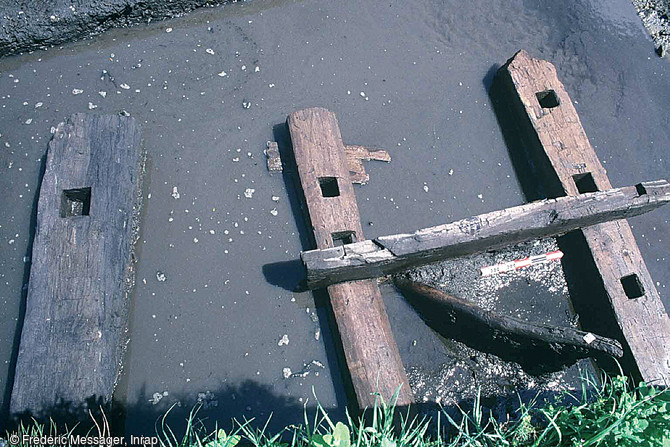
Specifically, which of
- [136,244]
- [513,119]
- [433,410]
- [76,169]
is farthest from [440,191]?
[76,169]

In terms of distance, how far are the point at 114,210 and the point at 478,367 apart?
2.19 metres

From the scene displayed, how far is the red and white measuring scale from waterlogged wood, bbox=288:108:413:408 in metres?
0.76

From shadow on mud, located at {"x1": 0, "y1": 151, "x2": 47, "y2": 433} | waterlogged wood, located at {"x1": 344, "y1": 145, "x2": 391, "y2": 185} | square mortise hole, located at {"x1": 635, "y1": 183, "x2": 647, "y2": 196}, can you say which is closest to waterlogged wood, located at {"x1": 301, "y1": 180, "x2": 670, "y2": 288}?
square mortise hole, located at {"x1": 635, "y1": 183, "x2": 647, "y2": 196}

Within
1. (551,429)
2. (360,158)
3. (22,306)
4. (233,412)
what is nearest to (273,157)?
(360,158)

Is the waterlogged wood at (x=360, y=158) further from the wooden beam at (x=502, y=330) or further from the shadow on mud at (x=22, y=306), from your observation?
the shadow on mud at (x=22, y=306)

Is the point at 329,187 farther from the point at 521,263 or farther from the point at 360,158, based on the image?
the point at 521,263

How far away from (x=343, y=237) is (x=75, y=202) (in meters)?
1.57

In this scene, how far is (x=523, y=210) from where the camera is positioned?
2.91 metres

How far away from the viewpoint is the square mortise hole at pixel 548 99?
3518 millimetres

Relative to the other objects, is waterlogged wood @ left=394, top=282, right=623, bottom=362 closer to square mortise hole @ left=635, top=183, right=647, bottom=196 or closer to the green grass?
the green grass

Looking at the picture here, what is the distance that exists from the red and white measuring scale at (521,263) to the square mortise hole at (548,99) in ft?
3.22

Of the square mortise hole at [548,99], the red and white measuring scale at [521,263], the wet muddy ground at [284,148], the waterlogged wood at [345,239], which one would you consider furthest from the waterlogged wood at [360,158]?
the square mortise hole at [548,99]

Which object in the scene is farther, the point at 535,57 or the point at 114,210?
the point at 535,57

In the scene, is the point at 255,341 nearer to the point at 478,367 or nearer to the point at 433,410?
the point at 433,410
